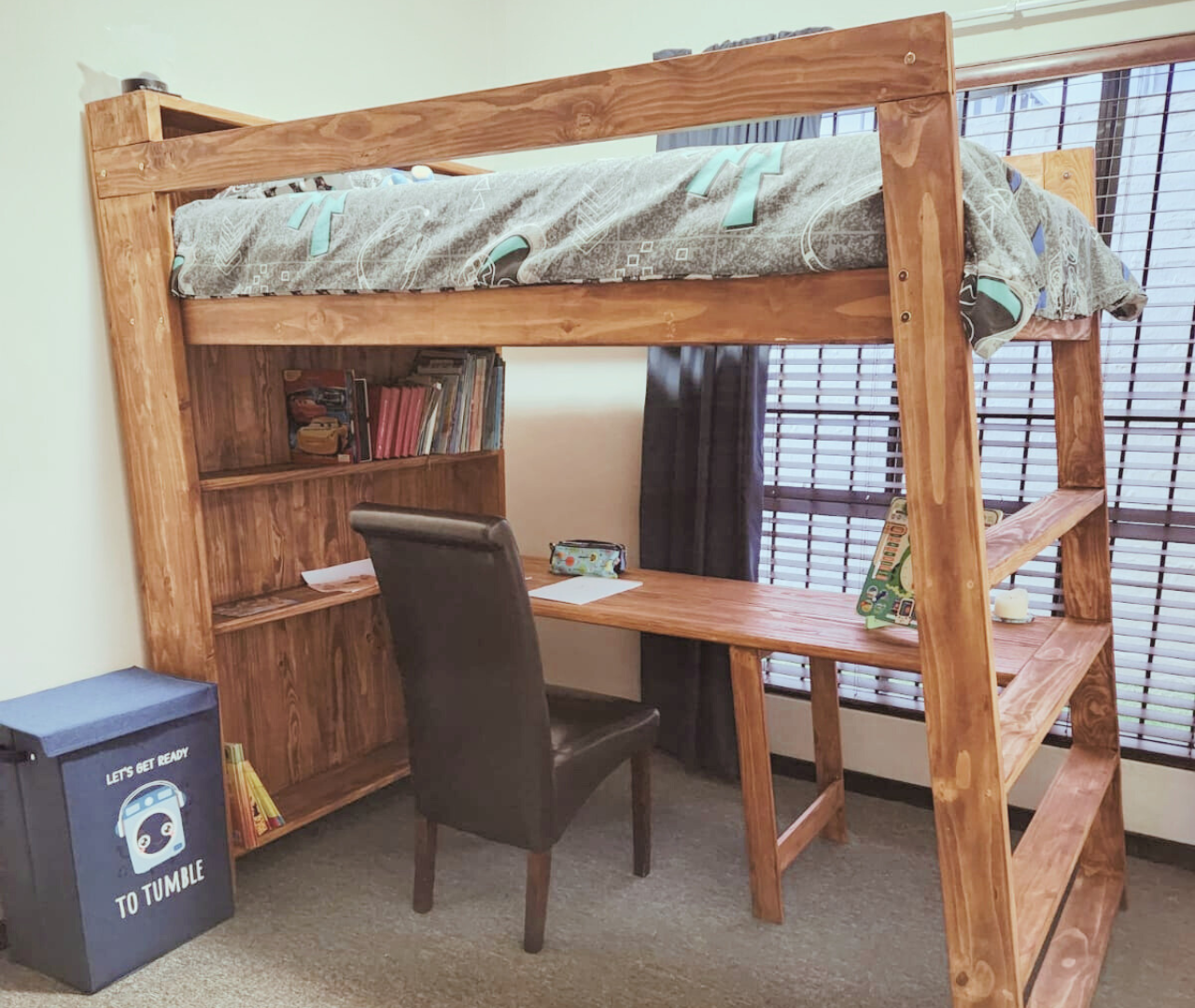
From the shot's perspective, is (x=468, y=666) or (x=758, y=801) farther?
(x=758, y=801)

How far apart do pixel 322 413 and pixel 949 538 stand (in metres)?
1.76

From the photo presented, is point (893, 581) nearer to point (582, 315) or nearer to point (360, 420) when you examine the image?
point (582, 315)

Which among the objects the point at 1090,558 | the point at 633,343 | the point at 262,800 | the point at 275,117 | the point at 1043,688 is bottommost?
the point at 262,800

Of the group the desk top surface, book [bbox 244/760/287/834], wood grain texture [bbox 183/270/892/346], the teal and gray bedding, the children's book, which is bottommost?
book [bbox 244/760/287/834]

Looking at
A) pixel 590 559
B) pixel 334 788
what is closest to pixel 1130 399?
pixel 590 559

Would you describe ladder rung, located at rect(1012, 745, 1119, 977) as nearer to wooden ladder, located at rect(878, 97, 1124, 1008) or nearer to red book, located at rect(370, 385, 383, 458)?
wooden ladder, located at rect(878, 97, 1124, 1008)

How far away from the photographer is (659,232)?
4.86ft

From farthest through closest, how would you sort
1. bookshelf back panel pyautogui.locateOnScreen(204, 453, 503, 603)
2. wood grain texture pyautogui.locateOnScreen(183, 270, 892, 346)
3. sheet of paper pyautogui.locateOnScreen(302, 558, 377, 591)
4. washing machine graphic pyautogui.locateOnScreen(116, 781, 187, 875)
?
sheet of paper pyautogui.locateOnScreen(302, 558, 377, 591), bookshelf back panel pyautogui.locateOnScreen(204, 453, 503, 603), washing machine graphic pyautogui.locateOnScreen(116, 781, 187, 875), wood grain texture pyautogui.locateOnScreen(183, 270, 892, 346)

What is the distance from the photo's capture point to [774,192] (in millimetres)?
1396

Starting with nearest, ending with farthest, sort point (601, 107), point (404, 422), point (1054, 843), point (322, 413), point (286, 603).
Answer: point (601, 107)
point (1054, 843)
point (286, 603)
point (322, 413)
point (404, 422)

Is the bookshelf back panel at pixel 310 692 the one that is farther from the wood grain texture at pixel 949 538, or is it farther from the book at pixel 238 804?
the wood grain texture at pixel 949 538

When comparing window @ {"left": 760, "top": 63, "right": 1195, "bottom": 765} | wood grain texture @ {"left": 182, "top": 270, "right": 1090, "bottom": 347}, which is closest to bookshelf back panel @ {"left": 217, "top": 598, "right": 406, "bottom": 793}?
wood grain texture @ {"left": 182, "top": 270, "right": 1090, "bottom": 347}

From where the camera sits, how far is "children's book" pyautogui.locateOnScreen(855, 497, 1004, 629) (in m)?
2.13

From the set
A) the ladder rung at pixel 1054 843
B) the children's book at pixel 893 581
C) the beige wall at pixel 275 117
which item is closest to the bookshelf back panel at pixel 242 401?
the beige wall at pixel 275 117
